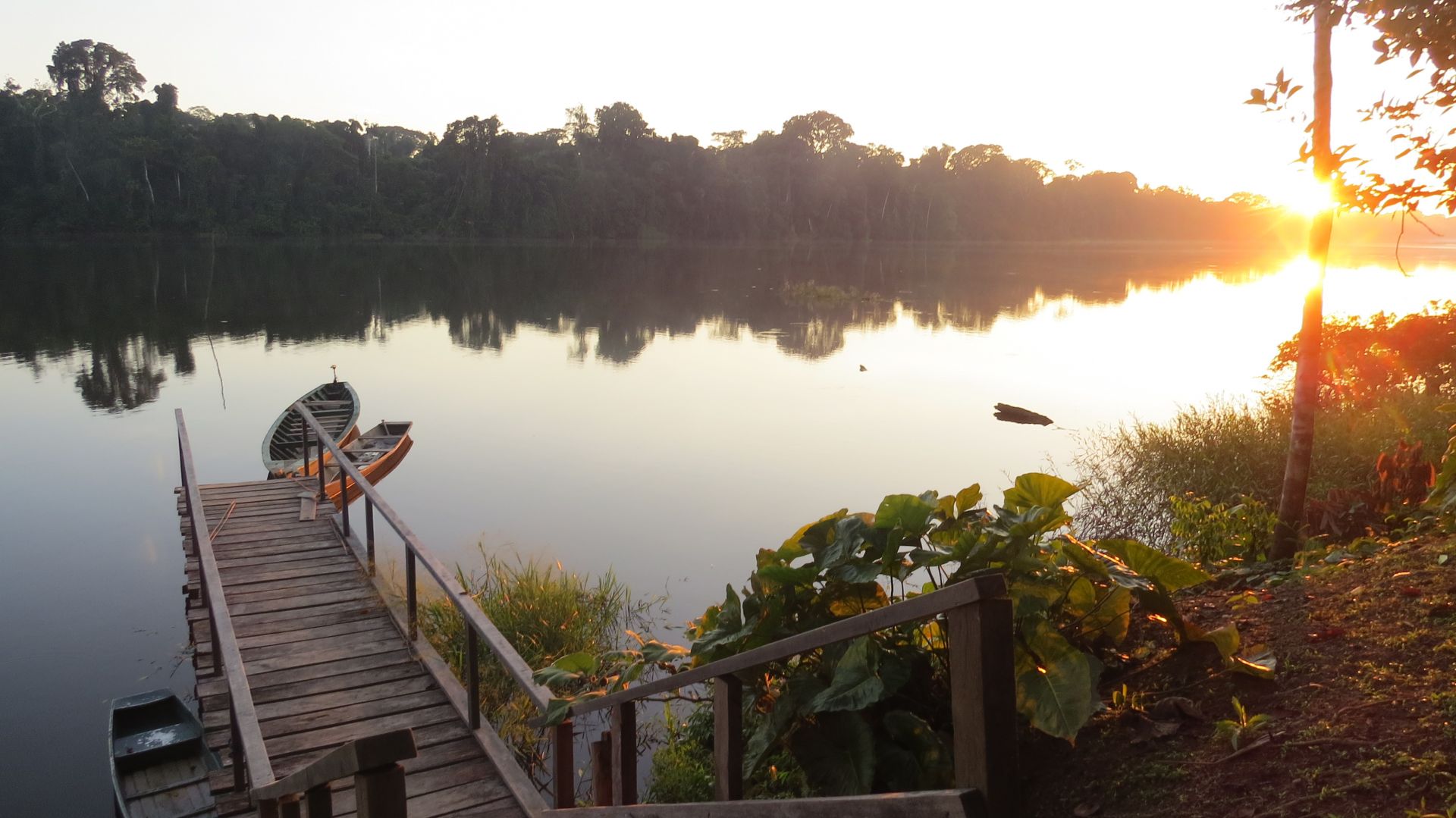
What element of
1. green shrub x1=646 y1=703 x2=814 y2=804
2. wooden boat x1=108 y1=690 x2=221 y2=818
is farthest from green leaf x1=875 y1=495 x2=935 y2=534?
wooden boat x1=108 y1=690 x2=221 y2=818

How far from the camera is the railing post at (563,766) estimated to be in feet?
16.8

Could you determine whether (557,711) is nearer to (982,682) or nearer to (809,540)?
(809,540)

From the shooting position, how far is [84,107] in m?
88.4

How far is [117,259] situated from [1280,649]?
77796mm

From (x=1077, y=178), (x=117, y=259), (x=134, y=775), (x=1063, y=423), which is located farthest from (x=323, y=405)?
(x=1077, y=178)

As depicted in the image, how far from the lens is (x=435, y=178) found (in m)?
95.3

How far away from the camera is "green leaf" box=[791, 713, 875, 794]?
359 centimetres

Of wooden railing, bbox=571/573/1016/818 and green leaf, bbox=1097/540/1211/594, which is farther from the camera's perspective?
green leaf, bbox=1097/540/1211/594

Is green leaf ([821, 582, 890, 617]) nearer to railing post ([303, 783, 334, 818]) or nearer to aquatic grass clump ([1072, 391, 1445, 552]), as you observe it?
railing post ([303, 783, 334, 818])

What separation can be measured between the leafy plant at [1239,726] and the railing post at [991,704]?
141 centimetres

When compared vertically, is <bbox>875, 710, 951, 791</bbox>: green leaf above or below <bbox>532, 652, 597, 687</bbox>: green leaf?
above

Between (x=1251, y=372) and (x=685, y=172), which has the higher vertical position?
(x=685, y=172)

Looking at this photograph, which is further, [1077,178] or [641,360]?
[1077,178]

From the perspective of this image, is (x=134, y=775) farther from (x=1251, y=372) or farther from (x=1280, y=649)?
(x=1251, y=372)
